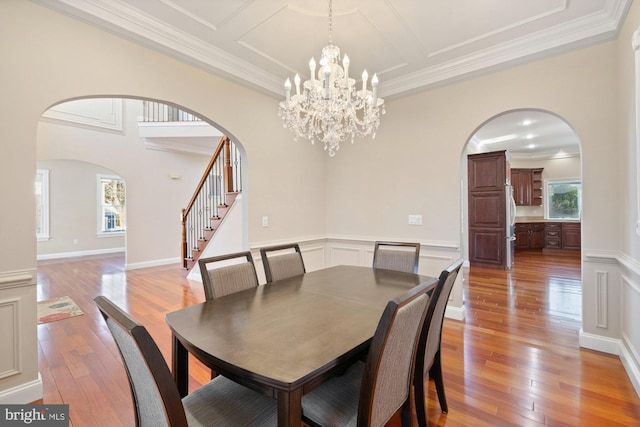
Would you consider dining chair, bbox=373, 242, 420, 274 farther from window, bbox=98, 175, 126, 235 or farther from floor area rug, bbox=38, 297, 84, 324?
window, bbox=98, 175, 126, 235

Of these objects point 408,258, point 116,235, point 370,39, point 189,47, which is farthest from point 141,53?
point 116,235

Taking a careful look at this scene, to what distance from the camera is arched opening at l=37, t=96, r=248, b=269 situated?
5734 millimetres

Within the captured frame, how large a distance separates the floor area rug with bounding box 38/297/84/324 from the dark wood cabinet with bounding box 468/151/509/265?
704cm

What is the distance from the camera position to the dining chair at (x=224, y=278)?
6.14 ft

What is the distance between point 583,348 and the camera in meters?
2.59

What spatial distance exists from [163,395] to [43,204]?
30.7 ft

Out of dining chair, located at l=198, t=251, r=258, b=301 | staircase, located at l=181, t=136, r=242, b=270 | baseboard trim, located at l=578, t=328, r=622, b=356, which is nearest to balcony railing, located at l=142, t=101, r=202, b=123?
staircase, located at l=181, t=136, r=242, b=270

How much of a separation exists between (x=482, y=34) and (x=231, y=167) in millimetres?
3711

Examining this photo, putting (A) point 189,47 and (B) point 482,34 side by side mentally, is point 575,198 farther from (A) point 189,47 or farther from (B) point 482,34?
(A) point 189,47

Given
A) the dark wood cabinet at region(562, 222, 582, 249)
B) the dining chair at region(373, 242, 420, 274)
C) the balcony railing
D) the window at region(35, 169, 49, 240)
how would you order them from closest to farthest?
1. the dining chair at region(373, 242, 420, 274)
2. the balcony railing
3. the window at region(35, 169, 49, 240)
4. the dark wood cabinet at region(562, 222, 582, 249)

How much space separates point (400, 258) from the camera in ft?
8.71

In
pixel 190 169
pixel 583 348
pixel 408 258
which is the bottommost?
pixel 583 348

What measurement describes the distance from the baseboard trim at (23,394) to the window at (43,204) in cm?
754

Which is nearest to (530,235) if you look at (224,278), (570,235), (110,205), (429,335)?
(570,235)
